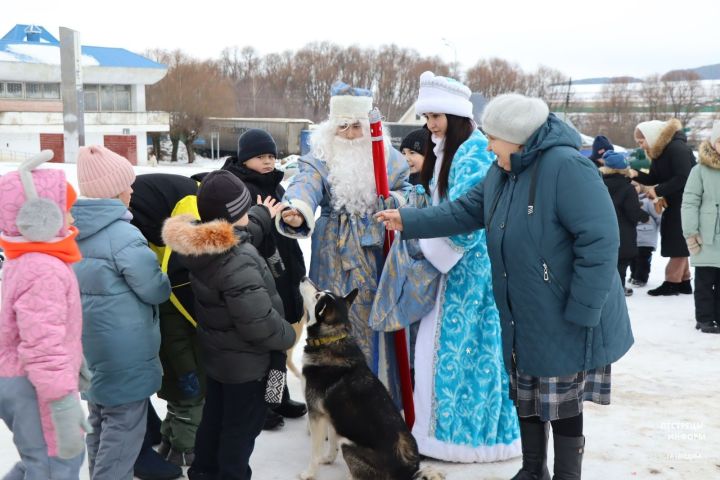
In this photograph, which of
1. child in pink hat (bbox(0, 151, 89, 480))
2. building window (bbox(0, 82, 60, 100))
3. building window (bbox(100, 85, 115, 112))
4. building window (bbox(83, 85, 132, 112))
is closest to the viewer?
child in pink hat (bbox(0, 151, 89, 480))

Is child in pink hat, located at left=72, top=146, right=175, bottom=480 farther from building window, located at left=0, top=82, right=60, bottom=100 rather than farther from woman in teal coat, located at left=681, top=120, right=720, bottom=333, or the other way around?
building window, located at left=0, top=82, right=60, bottom=100

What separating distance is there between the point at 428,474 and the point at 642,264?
6230mm

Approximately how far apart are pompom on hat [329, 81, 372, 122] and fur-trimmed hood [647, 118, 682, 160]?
4.74 metres

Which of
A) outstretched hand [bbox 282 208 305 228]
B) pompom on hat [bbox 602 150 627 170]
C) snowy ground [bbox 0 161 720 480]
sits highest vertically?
pompom on hat [bbox 602 150 627 170]

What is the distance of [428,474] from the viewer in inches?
127

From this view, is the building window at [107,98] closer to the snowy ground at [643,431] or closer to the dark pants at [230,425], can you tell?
the snowy ground at [643,431]

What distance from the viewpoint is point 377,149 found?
151 inches

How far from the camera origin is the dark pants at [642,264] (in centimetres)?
855

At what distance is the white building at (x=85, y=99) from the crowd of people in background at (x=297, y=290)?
39999mm

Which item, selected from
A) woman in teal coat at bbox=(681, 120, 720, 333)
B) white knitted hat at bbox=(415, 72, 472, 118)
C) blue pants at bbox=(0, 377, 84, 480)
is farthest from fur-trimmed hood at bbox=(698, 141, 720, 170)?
blue pants at bbox=(0, 377, 84, 480)

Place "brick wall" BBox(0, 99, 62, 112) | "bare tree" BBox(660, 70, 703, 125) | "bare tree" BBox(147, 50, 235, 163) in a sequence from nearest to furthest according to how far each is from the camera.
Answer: "brick wall" BBox(0, 99, 62, 112)
"bare tree" BBox(147, 50, 235, 163)
"bare tree" BBox(660, 70, 703, 125)

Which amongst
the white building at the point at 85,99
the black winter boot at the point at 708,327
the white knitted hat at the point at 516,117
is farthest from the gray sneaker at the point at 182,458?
the white building at the point at 85,99

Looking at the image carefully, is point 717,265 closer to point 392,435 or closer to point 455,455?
point 455,455

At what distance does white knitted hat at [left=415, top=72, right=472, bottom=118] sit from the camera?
3.66 m
